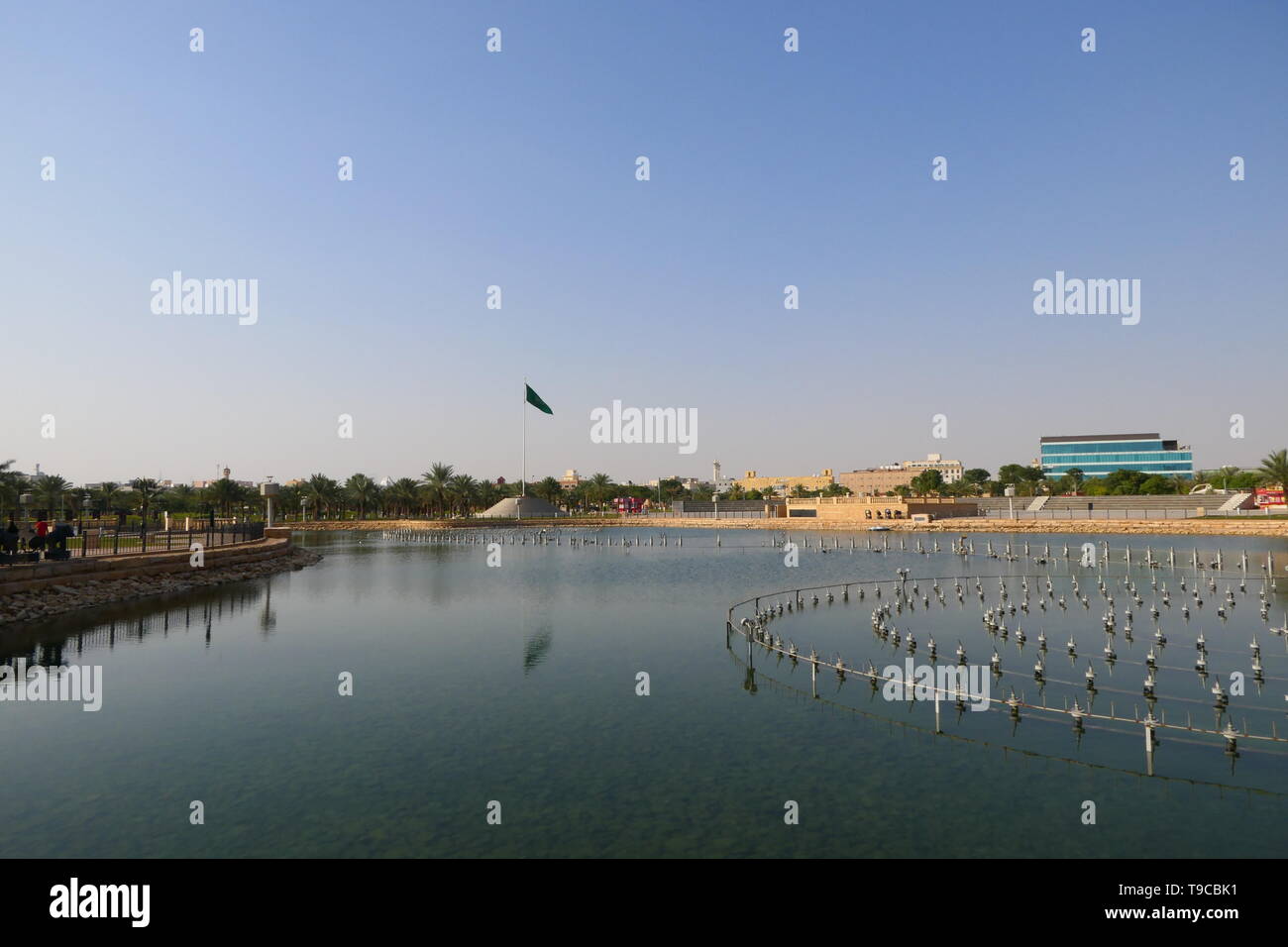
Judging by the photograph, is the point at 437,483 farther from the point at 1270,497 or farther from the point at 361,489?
the point at 1270,497

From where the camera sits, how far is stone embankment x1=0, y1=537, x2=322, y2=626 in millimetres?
36125

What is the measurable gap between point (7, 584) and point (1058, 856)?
46468mm

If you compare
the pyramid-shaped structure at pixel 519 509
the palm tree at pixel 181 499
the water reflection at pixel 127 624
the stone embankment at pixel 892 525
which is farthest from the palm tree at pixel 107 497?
the water reflection at pixel 127 624

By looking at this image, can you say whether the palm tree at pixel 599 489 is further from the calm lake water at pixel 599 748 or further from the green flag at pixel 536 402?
the calm lake water at pixel 599 748

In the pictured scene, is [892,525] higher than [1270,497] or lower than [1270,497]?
lower

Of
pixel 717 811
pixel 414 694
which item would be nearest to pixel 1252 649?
pixel 717 811

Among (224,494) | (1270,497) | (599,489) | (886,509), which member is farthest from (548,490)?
(1270,497)

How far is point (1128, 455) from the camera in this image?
196 m

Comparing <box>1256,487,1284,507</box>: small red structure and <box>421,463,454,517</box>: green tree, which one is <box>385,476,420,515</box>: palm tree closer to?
<box>421,463,454,517</box>: green tree

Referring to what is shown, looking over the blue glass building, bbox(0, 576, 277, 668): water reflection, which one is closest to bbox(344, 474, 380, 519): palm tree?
bbox(0, 576, 277, 668): water reflection

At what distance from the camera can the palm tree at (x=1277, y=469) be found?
97125 mm

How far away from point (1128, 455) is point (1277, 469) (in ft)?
357

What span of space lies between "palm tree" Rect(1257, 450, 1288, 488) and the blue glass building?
97241 mm
